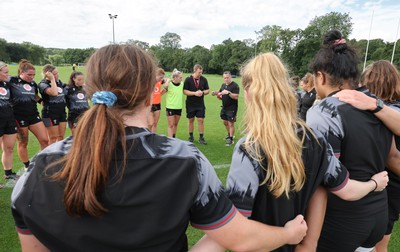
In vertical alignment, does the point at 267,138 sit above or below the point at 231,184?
above

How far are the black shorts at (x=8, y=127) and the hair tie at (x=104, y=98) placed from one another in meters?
4.85

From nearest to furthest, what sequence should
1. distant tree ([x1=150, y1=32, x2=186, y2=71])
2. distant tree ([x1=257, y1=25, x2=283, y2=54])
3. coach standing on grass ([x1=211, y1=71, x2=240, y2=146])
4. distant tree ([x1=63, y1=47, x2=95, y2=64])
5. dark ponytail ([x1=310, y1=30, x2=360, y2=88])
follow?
dark ponytail ([x1=310, y1=30, x2=360, y2=88]), coach standing on grass ([x1=211, y1=71, x2=240, y2=146]), distant tree ([x1=257, y1=25, x2=283, y2=54]), distant tree ([x1=63, y1=47, x2=95, y2=64]), distant tree ([x1=150, y1=32, x2=186, y2=71])

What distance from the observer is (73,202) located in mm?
881

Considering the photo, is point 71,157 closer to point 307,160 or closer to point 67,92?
point 307,160

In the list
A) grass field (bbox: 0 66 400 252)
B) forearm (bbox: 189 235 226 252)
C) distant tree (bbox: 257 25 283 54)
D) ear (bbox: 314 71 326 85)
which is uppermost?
distant tree (bbox: 257 25 283 54)

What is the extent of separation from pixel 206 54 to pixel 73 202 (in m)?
86.4

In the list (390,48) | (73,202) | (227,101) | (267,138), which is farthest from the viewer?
(390,48)

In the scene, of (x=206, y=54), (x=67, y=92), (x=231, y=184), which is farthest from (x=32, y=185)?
(x=206, y=54)

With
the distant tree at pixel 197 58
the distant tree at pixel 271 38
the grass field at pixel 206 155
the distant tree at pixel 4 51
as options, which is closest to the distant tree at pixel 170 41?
the distant tree at pixel 197 58

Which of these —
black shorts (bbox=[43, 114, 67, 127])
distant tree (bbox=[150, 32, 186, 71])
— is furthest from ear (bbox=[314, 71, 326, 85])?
distant tree (bbox=[150, 32, 186, 71])

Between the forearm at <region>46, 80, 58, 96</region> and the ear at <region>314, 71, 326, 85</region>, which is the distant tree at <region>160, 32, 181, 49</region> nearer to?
the forearm at <region>46, 80, 58, 96</region>

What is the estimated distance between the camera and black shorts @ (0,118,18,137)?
4721mm

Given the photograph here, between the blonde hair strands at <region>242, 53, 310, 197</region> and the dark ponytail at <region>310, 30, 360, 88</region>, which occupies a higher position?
the dark ponytail at <region>310, 30, 360, 88</region>

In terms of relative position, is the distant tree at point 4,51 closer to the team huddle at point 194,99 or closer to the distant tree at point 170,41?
the distant tree at point 170,41
